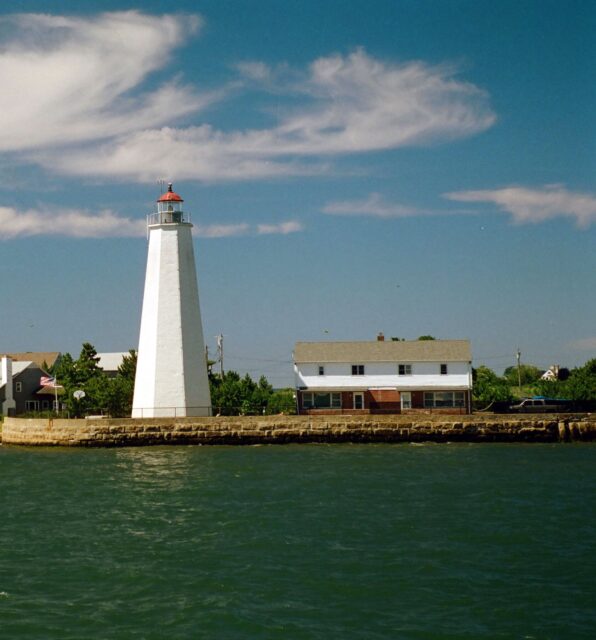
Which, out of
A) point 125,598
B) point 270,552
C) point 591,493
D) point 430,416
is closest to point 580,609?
point 270,552

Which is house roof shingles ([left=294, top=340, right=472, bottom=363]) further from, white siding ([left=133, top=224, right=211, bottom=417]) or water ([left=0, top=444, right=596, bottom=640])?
water ([left=0, top=444, right=596, bottom=640])

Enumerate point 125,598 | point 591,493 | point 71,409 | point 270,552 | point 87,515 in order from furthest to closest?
1. point 71,409
2. point 591,493
3. point 87,515
4. point 270,552
5. point 125,598

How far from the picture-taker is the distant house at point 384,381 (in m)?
54.7

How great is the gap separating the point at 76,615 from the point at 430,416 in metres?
34.4

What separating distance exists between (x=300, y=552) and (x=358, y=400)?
111 ft

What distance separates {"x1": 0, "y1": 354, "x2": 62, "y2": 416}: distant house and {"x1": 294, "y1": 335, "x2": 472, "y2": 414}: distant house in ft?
74.5

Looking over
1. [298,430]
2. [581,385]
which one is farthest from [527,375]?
[298,430]

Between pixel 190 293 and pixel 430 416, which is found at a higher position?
pixel 190 293

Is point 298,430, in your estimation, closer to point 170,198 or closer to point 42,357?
point 170,198

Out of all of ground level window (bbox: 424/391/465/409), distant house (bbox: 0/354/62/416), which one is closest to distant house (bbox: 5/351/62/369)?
distant house (bbox: 0/354/62/416)

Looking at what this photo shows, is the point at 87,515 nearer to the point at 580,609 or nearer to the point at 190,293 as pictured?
the point at 580,609

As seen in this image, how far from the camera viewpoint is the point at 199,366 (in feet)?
160

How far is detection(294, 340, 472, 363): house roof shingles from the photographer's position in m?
55.2

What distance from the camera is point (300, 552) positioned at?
21000 mm
